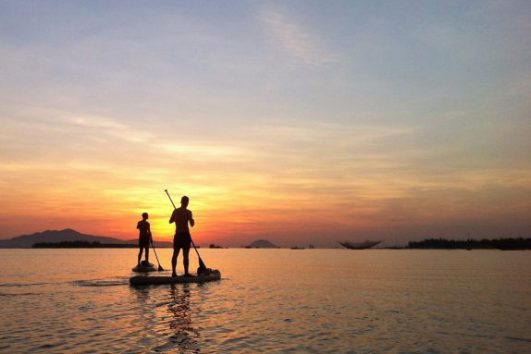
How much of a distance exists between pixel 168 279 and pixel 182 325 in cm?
1081

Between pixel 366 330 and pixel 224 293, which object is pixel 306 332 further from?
pixel 224 293

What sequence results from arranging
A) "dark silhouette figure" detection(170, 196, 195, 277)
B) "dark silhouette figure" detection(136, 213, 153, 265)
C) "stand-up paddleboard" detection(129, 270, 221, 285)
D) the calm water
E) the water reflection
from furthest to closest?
"dark silhouette figure" detection(136, 213, 153, 265)
"dark silhouette figure" detection(170, 196, 195, 277)
"stand-up paddleboard" detection(129, 270, 221, 285)
the calm water
the water reflection

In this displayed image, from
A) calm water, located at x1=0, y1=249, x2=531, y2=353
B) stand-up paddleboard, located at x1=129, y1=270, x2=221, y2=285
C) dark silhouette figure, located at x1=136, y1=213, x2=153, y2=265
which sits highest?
dark silhouette figure, located at x1=136, y1=213, x2=153, y2=265

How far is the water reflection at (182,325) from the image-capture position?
397 inches

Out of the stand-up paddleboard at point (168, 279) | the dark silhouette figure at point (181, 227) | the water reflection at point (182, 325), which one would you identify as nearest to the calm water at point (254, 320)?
the water reflection at point (182, 325)

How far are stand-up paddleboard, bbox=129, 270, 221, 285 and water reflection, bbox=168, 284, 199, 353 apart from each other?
107 inches

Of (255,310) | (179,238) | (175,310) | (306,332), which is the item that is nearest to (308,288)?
(179,238)

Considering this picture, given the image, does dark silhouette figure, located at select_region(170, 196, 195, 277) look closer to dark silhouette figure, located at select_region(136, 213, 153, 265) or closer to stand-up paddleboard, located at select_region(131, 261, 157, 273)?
dark silhouette figure, located at select_region(136, 213, 153, 265)

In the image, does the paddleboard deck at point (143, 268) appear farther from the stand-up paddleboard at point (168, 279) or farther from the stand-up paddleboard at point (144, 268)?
the stand-up paddleboard at point (168, 279)

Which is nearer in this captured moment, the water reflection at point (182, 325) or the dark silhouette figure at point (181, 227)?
the water reflection at point (182, 325)

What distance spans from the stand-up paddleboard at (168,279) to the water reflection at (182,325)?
272 cm

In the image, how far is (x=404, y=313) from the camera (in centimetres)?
1541

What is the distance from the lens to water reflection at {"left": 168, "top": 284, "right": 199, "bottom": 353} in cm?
1008

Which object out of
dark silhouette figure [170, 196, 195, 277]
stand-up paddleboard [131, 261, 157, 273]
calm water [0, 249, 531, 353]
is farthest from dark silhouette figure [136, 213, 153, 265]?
calm water [0, 249, 531, 353]
